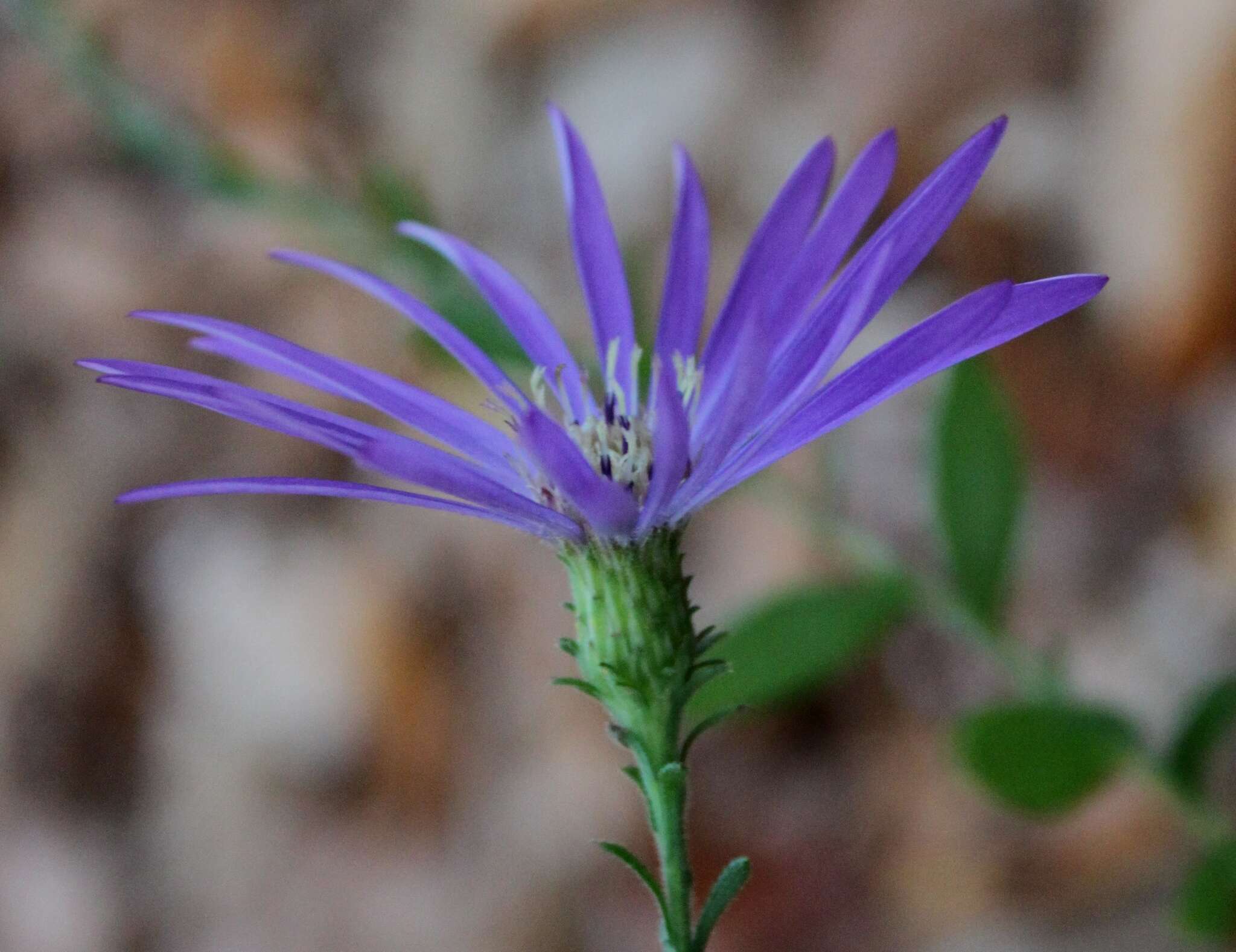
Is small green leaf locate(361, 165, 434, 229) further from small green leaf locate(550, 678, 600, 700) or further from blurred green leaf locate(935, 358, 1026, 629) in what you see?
small green leaf locate(550, 678, 600, 700)

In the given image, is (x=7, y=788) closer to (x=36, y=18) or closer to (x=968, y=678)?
(x=36, y=18)

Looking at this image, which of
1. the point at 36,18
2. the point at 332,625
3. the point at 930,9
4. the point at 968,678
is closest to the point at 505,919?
the point at 332,625

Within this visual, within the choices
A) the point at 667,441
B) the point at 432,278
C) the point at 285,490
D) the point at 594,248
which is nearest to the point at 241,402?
the point at 285,490

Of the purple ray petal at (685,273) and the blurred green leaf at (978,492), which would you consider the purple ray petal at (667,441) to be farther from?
the blurred green leaf at (978,492)

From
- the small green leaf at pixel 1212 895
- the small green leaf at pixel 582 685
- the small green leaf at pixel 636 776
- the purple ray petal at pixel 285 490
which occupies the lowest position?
the small green leaf at pixel 1212 895

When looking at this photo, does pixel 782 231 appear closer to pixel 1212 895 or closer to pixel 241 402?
pixel 241 402

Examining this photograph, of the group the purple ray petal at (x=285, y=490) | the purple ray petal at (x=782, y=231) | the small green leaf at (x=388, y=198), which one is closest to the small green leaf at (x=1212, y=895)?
the purple ray petal at (x=782, y=231)
